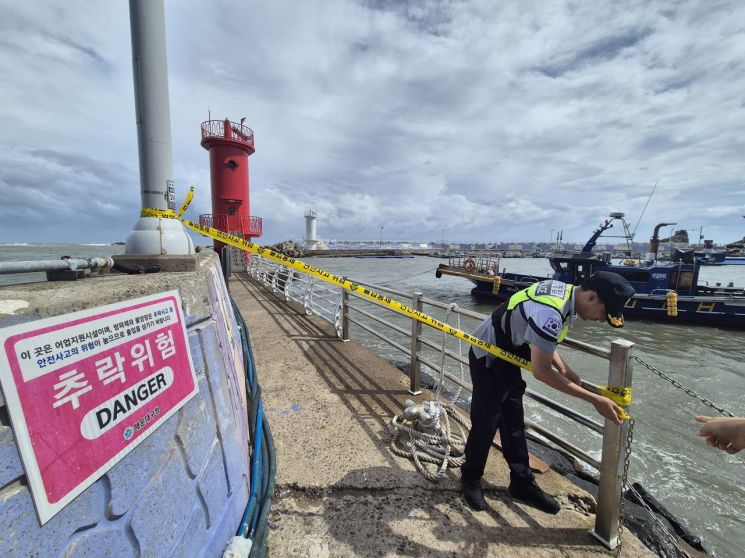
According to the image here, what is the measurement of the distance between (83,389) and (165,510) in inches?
26.0

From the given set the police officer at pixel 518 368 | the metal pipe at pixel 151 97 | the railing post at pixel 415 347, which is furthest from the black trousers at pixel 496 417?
the metal pipe at pixel 151 97

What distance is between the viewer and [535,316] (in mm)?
2229

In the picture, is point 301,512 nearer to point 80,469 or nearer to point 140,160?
point 80,469

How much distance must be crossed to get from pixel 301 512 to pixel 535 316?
2128 mm

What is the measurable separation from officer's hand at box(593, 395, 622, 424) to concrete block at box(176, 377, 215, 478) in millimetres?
2263

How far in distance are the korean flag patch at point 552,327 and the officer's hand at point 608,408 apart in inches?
19.0

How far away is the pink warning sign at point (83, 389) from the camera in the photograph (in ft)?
3.00

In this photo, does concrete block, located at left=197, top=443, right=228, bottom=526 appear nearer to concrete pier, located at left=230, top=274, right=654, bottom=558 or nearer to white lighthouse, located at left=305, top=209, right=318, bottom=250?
concrete pier, located at left=230, top=274, right=654, bottom=558

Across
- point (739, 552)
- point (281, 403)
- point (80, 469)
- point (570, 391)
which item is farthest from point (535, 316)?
point (739, 552)

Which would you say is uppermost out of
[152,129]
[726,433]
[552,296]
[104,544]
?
[152,129]

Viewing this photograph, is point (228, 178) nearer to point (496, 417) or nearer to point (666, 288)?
point (496, 417)

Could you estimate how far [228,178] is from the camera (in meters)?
19.0

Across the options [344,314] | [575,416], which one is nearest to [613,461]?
[575,416]

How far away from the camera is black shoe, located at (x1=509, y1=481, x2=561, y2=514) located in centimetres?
254
